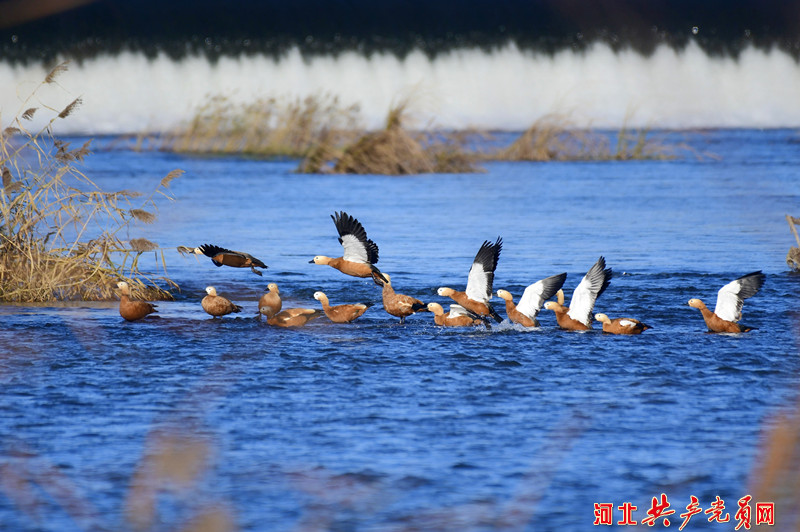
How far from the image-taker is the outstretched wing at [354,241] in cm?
1203

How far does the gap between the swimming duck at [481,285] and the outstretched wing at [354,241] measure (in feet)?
4.49

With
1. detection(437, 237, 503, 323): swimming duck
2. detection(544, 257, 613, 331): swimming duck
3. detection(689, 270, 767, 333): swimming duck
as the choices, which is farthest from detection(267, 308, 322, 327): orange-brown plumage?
detection(689, 270, 767, 333): swimming duck

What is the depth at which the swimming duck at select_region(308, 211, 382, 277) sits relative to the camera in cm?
1207

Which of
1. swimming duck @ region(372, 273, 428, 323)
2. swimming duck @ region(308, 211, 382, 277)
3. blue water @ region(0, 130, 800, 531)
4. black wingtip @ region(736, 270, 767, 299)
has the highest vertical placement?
swimming duck @ region(308, 211, 382, 277)

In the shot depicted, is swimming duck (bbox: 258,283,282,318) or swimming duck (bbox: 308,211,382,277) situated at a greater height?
swimming duck (bbox: 308,211,382,277)

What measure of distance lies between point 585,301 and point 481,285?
39.1 inches

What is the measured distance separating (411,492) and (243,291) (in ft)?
26.9

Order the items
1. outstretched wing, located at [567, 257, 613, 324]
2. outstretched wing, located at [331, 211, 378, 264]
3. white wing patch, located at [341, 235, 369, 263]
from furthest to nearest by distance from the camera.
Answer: white wing patch, located at [341, 235, 369, 263] → outstretched wing, located at [331, 211, 378, 264] → outstretched wing, located at [567, 257, 613, 324]

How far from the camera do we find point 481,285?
11.1 metres

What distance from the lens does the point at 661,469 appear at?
6465 mm

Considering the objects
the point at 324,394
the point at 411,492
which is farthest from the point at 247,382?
the point at 411,492

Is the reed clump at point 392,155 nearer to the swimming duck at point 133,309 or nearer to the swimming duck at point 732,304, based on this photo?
the swimming duck at point 133,309

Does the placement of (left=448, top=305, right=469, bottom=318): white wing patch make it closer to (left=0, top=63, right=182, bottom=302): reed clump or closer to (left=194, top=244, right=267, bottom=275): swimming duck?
(left=194, top=244, right=267, bottom=275): swimming duck

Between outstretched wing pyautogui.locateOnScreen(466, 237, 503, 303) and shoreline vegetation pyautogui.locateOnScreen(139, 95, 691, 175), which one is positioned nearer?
outstretched wing pyautogui.locateOnScreen(466, 237, 503, 303)
